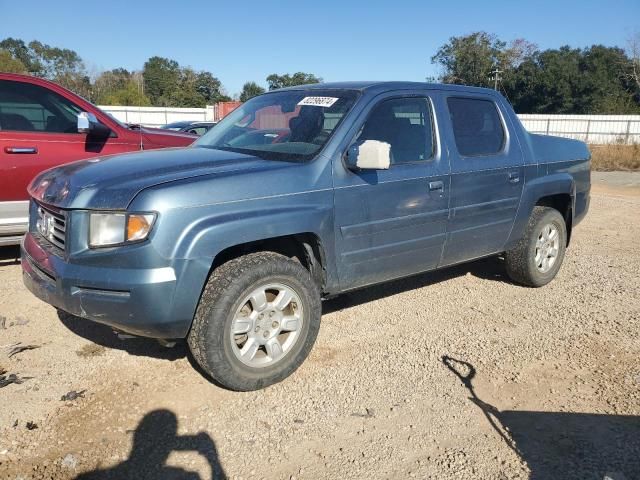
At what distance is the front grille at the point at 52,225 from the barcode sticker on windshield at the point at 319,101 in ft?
6.13

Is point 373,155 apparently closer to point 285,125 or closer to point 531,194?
point 285,125

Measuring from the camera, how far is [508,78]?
61.0 meters

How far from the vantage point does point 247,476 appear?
8.46ft

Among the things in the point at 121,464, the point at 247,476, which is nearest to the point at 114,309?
the point at 121,464

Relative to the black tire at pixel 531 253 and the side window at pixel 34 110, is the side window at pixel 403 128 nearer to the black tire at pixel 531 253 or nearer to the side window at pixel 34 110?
the black tire at pixel 531 253

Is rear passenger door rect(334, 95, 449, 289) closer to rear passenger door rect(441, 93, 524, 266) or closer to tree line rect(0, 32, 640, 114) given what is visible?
rear passenger door rect(441, 93, 524, 266)

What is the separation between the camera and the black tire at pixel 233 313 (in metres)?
3.10

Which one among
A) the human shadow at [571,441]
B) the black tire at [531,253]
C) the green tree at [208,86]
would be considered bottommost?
the human shadow at [571,441]

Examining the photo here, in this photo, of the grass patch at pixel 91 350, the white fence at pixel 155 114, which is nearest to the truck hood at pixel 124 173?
the grass patch at pixel 91 350

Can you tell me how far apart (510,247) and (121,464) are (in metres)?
3.84

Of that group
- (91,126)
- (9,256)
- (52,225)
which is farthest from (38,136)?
(52,225)

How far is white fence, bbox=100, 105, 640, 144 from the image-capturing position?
1265 inches

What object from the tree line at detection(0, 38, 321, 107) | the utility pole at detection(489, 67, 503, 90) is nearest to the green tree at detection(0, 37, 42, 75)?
the tree line at detection(0, 38, 321, 107)

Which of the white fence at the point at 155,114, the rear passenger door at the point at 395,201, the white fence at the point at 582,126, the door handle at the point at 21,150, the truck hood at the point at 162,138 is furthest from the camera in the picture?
the white fence at the point at 582,126
